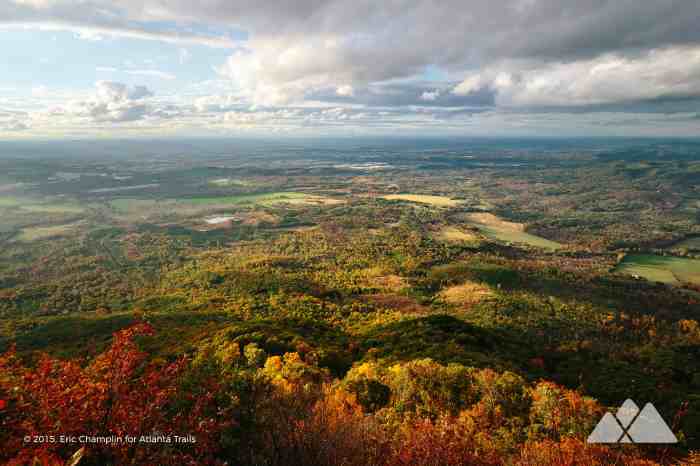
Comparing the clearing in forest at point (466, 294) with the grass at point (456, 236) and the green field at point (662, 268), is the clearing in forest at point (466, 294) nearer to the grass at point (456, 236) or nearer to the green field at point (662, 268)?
the grass at point (456, 236)

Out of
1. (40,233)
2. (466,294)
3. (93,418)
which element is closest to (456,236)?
(466,294)

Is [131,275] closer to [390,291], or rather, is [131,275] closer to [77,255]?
[77,255]

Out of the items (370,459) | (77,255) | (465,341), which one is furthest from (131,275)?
(370,459)

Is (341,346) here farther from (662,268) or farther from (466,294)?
(662,268)

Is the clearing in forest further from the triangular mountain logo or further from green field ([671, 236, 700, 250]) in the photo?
green field ([671, 236, 700, 250])

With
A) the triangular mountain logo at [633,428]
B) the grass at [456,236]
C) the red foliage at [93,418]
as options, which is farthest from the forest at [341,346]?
the grass at [456,236]

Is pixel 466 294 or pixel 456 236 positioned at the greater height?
pixel 466 294
